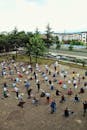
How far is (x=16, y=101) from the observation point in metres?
30.3

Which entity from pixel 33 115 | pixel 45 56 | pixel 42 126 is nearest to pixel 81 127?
pixel 42 126

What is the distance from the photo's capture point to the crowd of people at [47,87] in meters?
29.6

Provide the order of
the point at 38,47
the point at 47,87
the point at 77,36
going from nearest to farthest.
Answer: the point at 47,87 < the point at 38,47 < the point at 77,36

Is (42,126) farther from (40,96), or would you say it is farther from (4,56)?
(4,56)

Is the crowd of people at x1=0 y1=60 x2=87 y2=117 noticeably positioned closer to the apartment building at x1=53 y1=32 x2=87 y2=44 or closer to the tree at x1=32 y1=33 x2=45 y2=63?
the tree at x1=32 y1=33 x2=45 y2=63

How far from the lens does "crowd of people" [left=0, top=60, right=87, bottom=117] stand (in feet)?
97.2

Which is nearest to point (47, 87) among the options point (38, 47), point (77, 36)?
point (38, 47)

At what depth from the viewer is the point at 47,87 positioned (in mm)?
36188

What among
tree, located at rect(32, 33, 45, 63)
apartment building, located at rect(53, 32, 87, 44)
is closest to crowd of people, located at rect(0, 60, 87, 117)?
tree, located at rect(32, 33, 45, 63)

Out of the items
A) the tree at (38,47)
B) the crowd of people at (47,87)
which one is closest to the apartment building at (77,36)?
the tree at (38,47)

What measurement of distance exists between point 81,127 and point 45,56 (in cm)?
3847

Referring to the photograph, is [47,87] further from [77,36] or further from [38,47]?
[77,36]

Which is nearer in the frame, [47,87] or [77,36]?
[47,87]

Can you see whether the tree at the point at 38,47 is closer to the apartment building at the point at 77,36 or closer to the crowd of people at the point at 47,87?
the crowd of people at the point at 47,87
